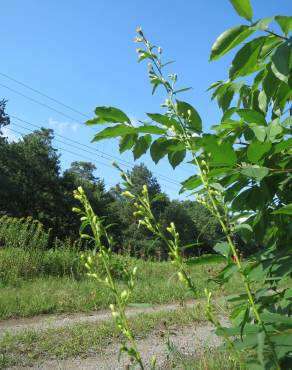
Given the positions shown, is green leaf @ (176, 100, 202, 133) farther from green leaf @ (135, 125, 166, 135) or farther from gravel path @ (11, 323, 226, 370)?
gravel path @ (11, 323, 226, 370)

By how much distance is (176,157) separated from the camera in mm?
1500

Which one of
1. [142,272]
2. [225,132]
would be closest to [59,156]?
[142,272]

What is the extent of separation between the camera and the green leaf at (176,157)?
4.89 feet

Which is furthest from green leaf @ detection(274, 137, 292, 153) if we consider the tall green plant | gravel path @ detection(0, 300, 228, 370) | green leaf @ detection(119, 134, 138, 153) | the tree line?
the tree line

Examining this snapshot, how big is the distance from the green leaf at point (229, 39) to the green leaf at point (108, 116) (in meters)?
0.43

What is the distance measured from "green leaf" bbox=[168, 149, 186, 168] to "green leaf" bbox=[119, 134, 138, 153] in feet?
0.45

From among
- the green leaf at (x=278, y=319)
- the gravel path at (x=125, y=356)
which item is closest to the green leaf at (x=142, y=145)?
the green leaf at (x=278, y=319)

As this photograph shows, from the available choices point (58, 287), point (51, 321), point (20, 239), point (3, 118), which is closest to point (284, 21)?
point (51, 321)

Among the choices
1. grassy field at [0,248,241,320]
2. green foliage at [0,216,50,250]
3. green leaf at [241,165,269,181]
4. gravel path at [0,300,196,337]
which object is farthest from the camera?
green foliage at [0,216,50,250]

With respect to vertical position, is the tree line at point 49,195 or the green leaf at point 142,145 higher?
the tree line at point 49,195

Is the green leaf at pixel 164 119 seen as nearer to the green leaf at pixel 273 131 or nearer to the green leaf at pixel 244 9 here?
the green leaf at pixel 273 131

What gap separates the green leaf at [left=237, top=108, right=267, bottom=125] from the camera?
1306mm

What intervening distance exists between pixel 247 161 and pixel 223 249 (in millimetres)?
277

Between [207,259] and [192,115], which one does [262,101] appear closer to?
[192,115]
